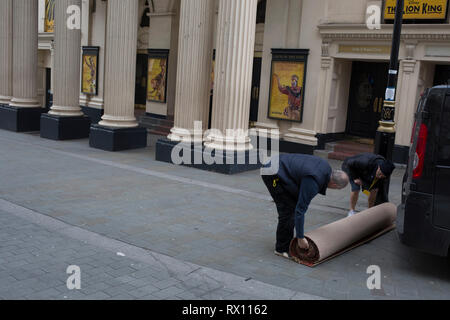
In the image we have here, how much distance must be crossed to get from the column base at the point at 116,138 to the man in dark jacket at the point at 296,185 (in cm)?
839

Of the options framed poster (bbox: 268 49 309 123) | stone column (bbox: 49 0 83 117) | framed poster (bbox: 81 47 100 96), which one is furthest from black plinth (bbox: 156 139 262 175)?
framed poster (bbox: 81 47 100 96)

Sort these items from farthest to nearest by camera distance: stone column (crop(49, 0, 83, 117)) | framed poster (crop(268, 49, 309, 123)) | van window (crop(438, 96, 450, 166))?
1. stone column (crop(49, 0, 83, 117))
2. framed poster (crop(268, 49, 309, 123))
3. van window (crop(438, 96, 450, 166))

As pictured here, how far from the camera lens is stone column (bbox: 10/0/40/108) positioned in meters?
16.7

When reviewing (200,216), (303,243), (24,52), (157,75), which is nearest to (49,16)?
(24,52)

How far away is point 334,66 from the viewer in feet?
45.4

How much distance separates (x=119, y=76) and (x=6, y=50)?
6128 mm

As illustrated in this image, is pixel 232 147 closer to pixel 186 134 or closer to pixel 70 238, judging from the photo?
pixel 186 134

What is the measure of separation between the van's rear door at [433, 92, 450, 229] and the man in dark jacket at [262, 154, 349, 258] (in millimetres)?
968

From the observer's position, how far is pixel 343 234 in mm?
6332

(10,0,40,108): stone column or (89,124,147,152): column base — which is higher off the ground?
(10,0,40,108): stone column

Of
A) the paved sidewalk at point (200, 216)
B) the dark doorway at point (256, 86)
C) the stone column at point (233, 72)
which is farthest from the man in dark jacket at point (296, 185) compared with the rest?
the dark doorway at point (256, 86)

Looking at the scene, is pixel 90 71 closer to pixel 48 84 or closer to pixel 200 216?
pixel 48 84

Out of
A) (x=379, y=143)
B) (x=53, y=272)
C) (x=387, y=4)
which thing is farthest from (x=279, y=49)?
(x=53, y=272)

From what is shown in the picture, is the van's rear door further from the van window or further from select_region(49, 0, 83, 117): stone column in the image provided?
select_region(49, 0, 83, 117): stone column
